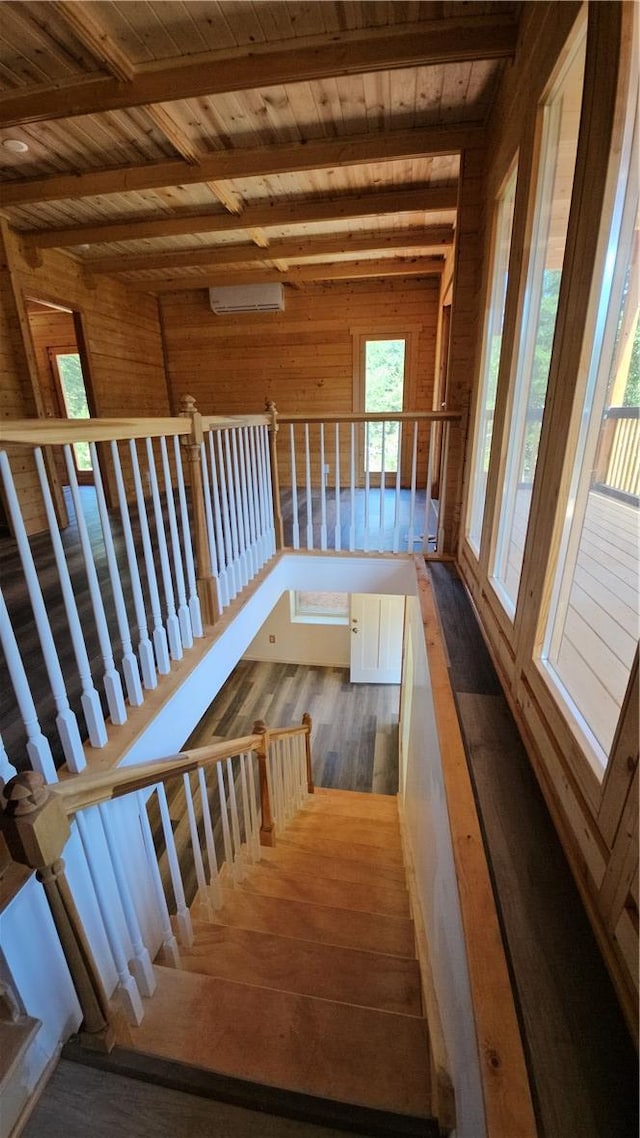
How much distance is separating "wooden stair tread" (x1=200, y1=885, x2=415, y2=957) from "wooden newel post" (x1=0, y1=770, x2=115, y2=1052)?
2.67 feet

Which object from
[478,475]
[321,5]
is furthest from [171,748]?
[321,5]

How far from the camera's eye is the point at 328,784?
469 cm

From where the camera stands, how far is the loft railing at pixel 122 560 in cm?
121

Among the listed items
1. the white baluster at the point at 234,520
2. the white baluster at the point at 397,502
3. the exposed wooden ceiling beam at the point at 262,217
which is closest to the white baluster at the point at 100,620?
the white baluster at the point at 234,520

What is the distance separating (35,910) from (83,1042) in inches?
16.3

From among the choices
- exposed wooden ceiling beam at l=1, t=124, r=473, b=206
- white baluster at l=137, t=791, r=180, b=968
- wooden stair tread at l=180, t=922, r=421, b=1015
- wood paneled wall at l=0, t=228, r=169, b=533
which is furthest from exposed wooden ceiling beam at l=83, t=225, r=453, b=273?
wooden stair tread at l=180, t=922, r=421, b=1015

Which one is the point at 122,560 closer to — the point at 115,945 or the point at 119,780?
the point at 119,780

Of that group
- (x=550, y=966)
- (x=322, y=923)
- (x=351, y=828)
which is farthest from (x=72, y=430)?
(x=351, y=828)

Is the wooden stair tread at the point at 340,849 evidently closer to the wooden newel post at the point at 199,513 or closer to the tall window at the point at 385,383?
the wooden newel post at the point at 199,513

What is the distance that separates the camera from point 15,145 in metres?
2.55

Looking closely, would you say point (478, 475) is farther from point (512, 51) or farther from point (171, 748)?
point (171, 748)

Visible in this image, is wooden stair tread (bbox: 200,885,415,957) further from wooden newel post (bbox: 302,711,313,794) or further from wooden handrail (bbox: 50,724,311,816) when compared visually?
wooden newel post (bbox: 302,711,313,794)

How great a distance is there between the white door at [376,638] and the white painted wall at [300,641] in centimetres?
38

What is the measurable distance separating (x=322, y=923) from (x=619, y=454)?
87.2 inches
